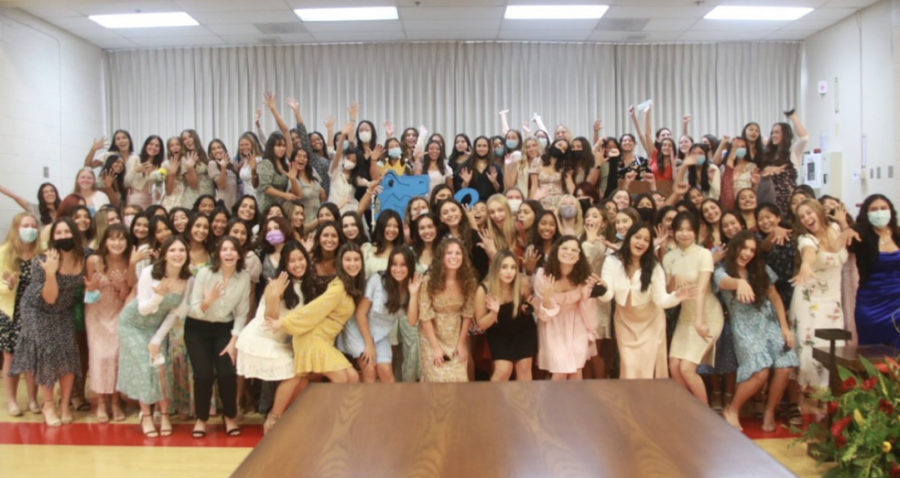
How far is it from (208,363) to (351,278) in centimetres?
112

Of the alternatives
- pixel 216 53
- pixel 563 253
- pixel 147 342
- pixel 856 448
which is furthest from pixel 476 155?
pixel 216 53

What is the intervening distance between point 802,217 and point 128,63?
372 inches

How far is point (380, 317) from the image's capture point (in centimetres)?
480

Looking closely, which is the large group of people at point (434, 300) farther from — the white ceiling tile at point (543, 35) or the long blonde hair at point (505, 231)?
the white ceiling tile at point (543, 35)

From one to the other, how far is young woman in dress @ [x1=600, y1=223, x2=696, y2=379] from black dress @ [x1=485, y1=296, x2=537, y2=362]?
1.82ft

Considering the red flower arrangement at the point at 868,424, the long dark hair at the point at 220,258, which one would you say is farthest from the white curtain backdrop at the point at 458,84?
the red flower arrangement at the point at 868,424

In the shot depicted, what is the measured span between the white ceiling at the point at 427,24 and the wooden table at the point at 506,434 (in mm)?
6864

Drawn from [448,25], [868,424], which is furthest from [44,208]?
[868,424]

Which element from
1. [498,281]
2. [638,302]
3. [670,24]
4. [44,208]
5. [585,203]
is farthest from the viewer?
[670,24]

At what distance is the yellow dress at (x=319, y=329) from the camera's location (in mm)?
4555

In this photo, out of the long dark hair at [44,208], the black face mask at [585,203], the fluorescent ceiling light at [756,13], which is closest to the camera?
the black face mask at [585,203]

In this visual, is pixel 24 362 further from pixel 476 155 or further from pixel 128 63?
pixel 128 63

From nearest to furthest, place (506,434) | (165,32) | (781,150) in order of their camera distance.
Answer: (506,434) → (781,150) → (165,32)

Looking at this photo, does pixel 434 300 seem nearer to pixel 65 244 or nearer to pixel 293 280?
pixel 293 280
